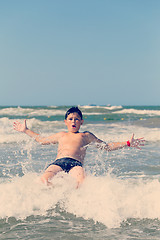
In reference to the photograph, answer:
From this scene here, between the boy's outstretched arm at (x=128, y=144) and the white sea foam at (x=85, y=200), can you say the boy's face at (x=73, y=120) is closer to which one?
the boy's outstretched arm at (x=128, y=144)

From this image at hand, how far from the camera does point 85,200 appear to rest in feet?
Answer: 13.0

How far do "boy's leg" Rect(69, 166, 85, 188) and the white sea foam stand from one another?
0.28ft

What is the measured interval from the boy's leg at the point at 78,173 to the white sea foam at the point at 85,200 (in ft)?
0.28

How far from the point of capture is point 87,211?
3.79m

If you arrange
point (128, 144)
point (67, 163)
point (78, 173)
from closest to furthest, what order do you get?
point (78, 173)
point (67, 163)
point (128, 144)

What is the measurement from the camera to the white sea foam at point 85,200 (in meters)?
3.76

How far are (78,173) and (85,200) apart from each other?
21.9 inches

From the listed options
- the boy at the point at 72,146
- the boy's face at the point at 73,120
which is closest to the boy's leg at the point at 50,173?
the boy at the point at 72,146

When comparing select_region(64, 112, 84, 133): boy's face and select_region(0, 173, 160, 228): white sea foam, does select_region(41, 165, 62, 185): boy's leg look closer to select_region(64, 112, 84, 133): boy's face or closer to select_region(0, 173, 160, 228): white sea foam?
select_region(0, 173, 160, 228): white sea foam

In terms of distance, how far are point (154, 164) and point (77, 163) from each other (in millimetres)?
2924

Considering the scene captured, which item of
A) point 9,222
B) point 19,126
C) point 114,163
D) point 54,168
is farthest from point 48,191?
point 114,163

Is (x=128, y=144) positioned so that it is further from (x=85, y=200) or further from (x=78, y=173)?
(x=85, y=200)

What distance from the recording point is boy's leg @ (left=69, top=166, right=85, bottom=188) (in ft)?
14.1

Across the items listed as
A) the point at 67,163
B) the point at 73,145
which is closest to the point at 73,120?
the point at 73,145
